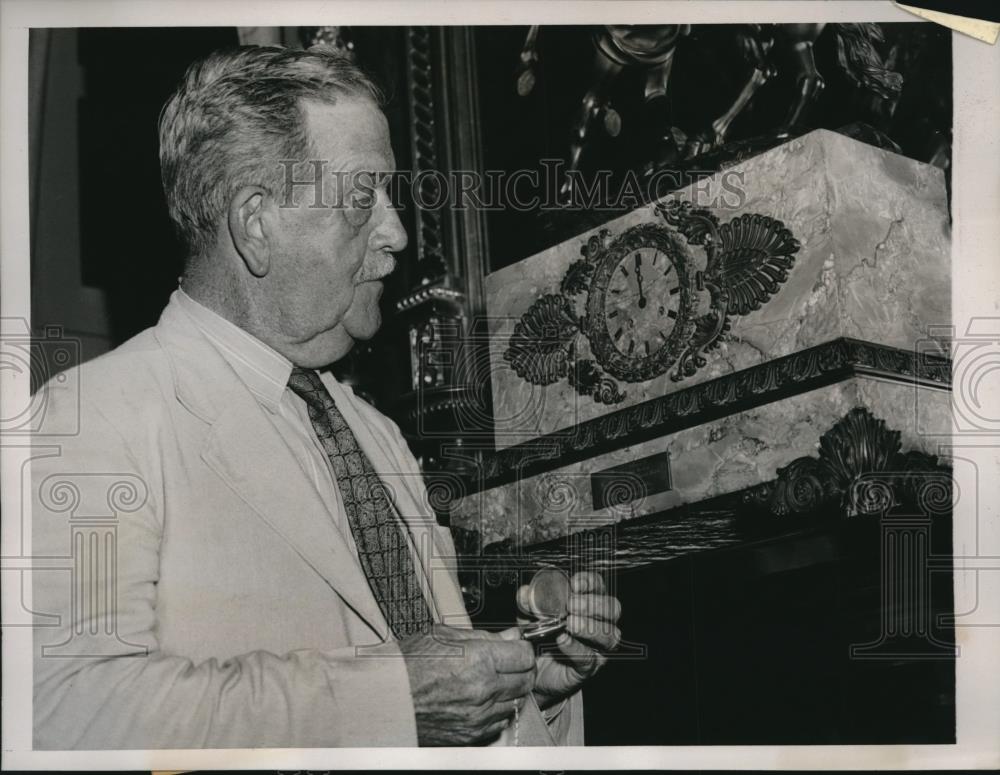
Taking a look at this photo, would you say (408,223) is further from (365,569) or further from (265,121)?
(365,569)

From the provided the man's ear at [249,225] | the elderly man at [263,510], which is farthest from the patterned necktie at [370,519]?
the man's ear at [249,225]

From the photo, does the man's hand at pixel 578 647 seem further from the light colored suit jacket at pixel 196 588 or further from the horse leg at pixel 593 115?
the horse leg at pixel 593 115

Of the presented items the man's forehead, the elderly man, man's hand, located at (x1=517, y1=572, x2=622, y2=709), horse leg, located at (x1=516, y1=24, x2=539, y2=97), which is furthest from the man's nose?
man's hand, located at (x1=517, y1=572, x2=622, y2=709)

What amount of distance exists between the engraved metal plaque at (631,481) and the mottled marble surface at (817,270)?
206mm

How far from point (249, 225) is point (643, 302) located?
1361mm

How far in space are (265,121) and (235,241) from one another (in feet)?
1.37

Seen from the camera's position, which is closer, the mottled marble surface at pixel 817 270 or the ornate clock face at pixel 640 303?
the mottled marble surface at pixel 817 270

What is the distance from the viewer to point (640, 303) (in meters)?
5.38

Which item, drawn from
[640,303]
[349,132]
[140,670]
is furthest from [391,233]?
[140,670]

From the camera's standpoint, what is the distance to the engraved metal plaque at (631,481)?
17.3 ft

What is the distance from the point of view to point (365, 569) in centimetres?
520

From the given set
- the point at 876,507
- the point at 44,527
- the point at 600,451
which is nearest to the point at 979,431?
the point at 876,507

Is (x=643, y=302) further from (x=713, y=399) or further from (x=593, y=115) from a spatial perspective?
(x=593, y=115)

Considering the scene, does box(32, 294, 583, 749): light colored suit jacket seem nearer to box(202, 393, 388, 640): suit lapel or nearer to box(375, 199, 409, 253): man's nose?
box(202, 393, 388, 640): suit lapel
